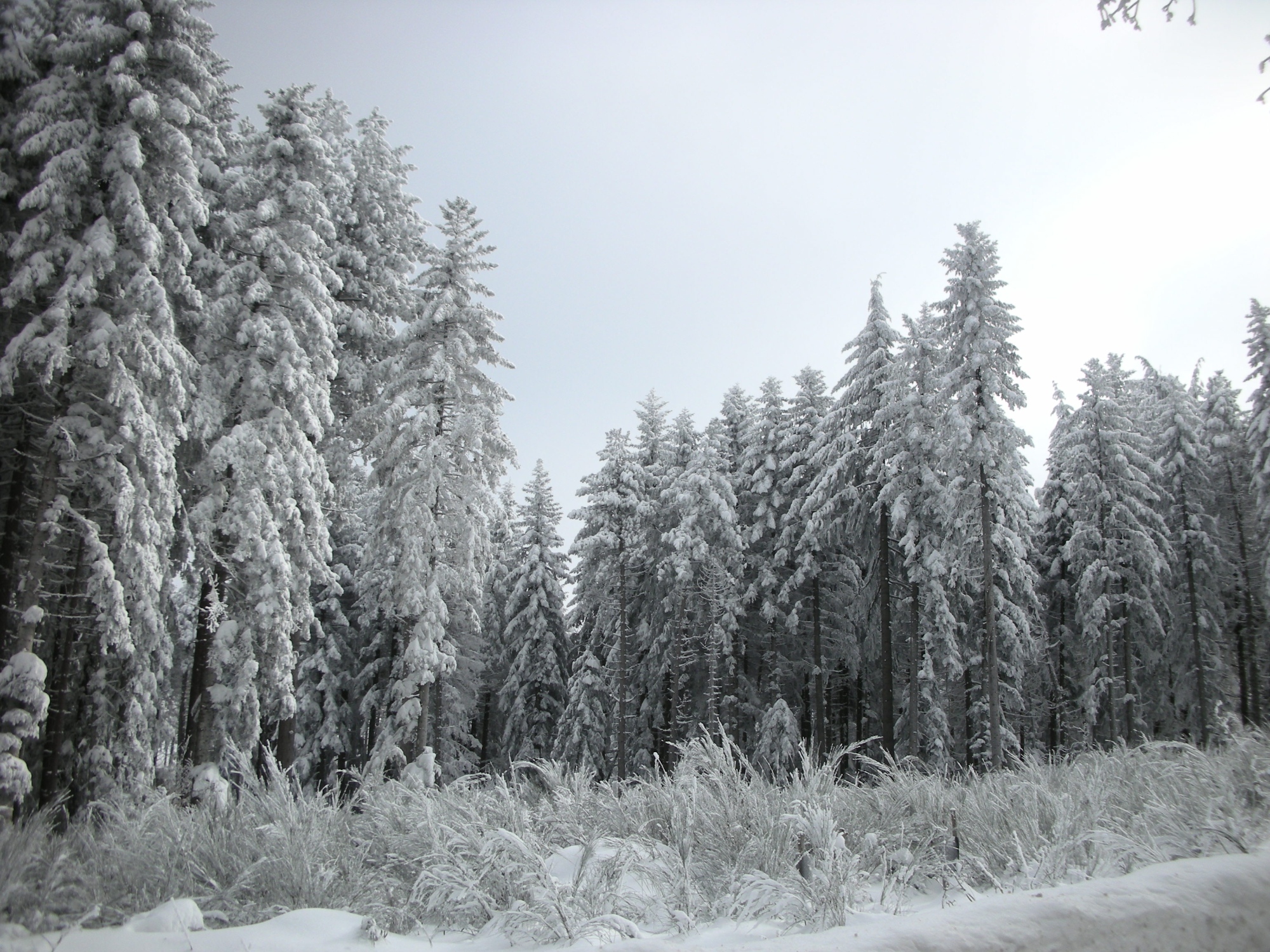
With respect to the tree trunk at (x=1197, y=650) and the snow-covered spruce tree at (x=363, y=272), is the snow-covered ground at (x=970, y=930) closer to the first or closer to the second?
the snow-covered spruce tree at (x=363, y=272)

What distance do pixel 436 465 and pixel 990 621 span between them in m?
15.6

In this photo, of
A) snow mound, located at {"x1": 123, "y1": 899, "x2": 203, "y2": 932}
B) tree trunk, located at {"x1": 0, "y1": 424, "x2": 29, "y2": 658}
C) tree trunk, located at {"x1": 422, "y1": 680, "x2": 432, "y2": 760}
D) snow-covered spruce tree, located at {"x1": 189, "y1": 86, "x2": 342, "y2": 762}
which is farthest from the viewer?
tree trunk, located at {"x1": 422, "y1": 680, "x2": 432, "y2": 760}

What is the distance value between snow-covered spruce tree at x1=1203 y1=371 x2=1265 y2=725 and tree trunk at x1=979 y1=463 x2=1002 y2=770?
16.1 metres

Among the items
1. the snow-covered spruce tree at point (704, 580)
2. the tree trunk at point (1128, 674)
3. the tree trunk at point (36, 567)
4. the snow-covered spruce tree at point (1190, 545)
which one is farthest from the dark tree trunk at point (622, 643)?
the snow-covered spruce tree at point (1190, 545)

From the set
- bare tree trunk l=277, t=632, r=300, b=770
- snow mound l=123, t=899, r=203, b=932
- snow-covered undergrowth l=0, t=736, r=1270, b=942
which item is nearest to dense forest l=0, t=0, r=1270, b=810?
bare tree trunk l=277, t=632, r=300, b=770

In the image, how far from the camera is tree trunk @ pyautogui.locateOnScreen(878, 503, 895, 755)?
22172 mm

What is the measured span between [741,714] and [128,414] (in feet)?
78.9

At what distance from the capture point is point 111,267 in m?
12.1

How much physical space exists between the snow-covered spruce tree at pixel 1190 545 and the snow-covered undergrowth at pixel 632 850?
89.0ft

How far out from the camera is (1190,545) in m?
29.3

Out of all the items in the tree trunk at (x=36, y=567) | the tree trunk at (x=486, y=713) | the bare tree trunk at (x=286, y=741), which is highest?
the tree trunk at (x=36, y=567)

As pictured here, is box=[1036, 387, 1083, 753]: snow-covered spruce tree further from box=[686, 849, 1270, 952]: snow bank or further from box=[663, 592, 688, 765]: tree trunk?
box=[686, 849, 1270, 952]: snow bank

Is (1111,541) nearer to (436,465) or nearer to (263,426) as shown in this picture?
(436,465)

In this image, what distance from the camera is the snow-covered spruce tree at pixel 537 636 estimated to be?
3334cm
